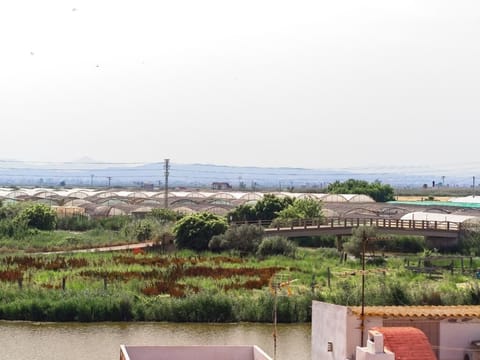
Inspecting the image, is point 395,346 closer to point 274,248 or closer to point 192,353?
point 192,353

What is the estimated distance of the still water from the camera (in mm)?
20547

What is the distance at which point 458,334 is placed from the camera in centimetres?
1237

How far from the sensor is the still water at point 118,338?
20.5 m

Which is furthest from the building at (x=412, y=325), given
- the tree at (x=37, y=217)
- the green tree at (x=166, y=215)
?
the tree at (x=37, y=217)

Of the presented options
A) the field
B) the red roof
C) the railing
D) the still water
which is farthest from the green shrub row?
the railing

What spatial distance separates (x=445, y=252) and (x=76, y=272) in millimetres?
18787

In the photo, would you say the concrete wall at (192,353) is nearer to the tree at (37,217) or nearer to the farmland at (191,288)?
the farmland at (191,288)

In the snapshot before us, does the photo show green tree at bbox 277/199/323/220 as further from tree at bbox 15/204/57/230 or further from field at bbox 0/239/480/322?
tree at bbox 15/204/57/230

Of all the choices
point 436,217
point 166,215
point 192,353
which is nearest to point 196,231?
point 166,215

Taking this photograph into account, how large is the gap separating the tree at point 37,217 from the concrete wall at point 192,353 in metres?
34.4

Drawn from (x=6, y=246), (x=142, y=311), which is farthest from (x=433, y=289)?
(x=6, y=246)

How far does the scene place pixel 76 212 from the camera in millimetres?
58719

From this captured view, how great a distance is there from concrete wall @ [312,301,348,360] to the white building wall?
139 cm

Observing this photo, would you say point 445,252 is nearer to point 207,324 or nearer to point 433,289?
point 433,289
